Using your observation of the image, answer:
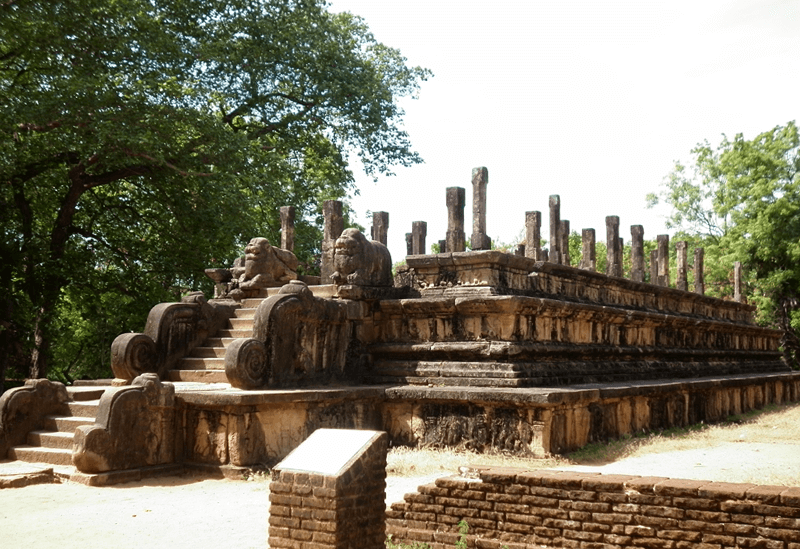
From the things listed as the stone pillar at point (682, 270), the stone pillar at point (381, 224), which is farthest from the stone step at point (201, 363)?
the stone pillar at point (682, 270)

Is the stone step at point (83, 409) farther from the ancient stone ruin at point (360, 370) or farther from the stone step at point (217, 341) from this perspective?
the stone step at point (217, 341)

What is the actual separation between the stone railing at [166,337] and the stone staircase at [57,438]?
66cm

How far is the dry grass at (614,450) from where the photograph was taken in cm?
866

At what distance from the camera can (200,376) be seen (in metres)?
10.1

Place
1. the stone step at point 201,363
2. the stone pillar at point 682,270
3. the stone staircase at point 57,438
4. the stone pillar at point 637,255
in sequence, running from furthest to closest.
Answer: the stone pillar at point 682,270 < the stone pillar at point 637,255 < the stone step at point 201,363 < the stone staircase at point 57,438

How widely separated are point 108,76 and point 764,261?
73.2 feet

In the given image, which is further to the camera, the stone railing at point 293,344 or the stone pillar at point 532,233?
the stone pillar at point 532,233

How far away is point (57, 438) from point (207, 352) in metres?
2.39

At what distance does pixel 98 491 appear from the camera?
746 centimetres

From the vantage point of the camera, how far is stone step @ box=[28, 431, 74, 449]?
28.5 ft

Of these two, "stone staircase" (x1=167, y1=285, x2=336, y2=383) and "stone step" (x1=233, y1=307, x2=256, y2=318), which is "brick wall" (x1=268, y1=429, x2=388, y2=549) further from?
"stone step" (x1=233, y1=307, x2=256, y2=318)

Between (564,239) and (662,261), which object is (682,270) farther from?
(564,239)

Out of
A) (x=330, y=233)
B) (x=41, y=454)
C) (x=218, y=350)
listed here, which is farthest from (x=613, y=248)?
(x=41, y=454)

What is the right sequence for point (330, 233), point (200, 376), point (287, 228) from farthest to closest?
point (287, 228) < point (330, 233) < point (200, 376)
